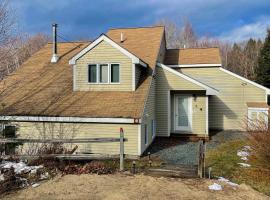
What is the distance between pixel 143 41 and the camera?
68.7 feet

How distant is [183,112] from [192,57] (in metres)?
5.55

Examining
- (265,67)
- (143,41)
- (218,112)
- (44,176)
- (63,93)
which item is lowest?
(44,176)

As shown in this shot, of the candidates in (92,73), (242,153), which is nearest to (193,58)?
(92,73)

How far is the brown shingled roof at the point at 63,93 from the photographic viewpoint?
15.0m

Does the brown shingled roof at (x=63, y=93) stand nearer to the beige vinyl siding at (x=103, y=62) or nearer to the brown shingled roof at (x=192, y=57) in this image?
Result: the beige vinyl siding at (x=103, y=62)

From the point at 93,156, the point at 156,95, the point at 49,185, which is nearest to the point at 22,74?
the point at 156,95

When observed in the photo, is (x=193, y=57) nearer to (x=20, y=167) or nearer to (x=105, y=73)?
(x=105, y=73)

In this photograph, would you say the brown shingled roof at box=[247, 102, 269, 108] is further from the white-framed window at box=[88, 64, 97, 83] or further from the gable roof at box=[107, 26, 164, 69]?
the white-framed window at box=[88, 64, 97, 83]

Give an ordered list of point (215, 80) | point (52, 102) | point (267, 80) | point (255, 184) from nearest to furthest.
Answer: point (255, 184) < point (52, 102) < point (215, 80) < point (267, 80)

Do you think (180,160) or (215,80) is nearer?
(180,160)

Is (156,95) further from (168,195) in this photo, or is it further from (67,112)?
(168,195)

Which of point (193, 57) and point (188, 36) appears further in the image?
point (188, 36)

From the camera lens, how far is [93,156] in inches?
417

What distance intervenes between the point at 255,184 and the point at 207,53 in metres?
15.2
